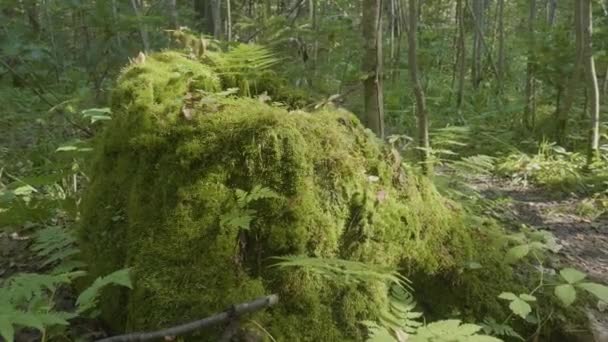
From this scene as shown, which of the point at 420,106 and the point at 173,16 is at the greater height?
the point at 173,16

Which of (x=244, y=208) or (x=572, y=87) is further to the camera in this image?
(x=572, y=87)

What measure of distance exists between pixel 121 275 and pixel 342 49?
8.28m

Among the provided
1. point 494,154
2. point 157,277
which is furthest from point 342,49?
point 157,277

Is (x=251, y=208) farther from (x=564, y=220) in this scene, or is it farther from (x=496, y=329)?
(x=564, y=220)

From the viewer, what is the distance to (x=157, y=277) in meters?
2.26

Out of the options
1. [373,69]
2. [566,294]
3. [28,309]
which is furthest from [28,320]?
[373,69]

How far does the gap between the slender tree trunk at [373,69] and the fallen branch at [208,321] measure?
7.13 feet

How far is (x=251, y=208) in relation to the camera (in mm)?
2434

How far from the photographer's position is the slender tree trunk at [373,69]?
13.1ft

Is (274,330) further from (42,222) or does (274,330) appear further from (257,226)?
(42,222)

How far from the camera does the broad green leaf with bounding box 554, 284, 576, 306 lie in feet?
7.84

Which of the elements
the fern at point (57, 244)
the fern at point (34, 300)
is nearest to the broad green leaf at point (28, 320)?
the fern at point (34, 300)

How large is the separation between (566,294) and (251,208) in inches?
60.9

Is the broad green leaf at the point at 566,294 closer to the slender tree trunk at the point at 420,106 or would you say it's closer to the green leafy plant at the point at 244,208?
the green leafy plant at the point at 244,208
